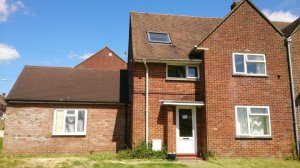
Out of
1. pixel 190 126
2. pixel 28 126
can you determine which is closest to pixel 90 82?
pixel 28 126

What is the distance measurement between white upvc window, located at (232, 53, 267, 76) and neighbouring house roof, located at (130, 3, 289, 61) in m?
2.09

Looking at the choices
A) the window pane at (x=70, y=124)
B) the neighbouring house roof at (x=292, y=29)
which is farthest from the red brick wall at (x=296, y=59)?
the window pane at (x=70, y=124)

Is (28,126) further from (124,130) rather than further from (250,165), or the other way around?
(250,165)

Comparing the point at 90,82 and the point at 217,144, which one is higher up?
the point at 90,82

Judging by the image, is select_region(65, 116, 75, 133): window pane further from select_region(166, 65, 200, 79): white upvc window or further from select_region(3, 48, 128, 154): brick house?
select_region(166, 65, 200, 79): white upvc window

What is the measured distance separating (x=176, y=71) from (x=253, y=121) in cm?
491

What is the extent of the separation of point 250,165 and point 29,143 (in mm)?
11802

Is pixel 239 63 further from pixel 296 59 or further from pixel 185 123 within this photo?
pixel 185 123

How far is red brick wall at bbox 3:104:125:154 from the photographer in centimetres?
1703

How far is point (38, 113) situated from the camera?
17.5 meters

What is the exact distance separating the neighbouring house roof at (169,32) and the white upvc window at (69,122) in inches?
192

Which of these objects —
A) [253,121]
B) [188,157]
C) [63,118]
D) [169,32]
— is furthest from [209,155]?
[63,118]

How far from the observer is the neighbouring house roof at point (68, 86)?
17.9m

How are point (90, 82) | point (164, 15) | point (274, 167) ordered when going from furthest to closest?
point (164, 15) → point (90, 82) → point (274, 167)
